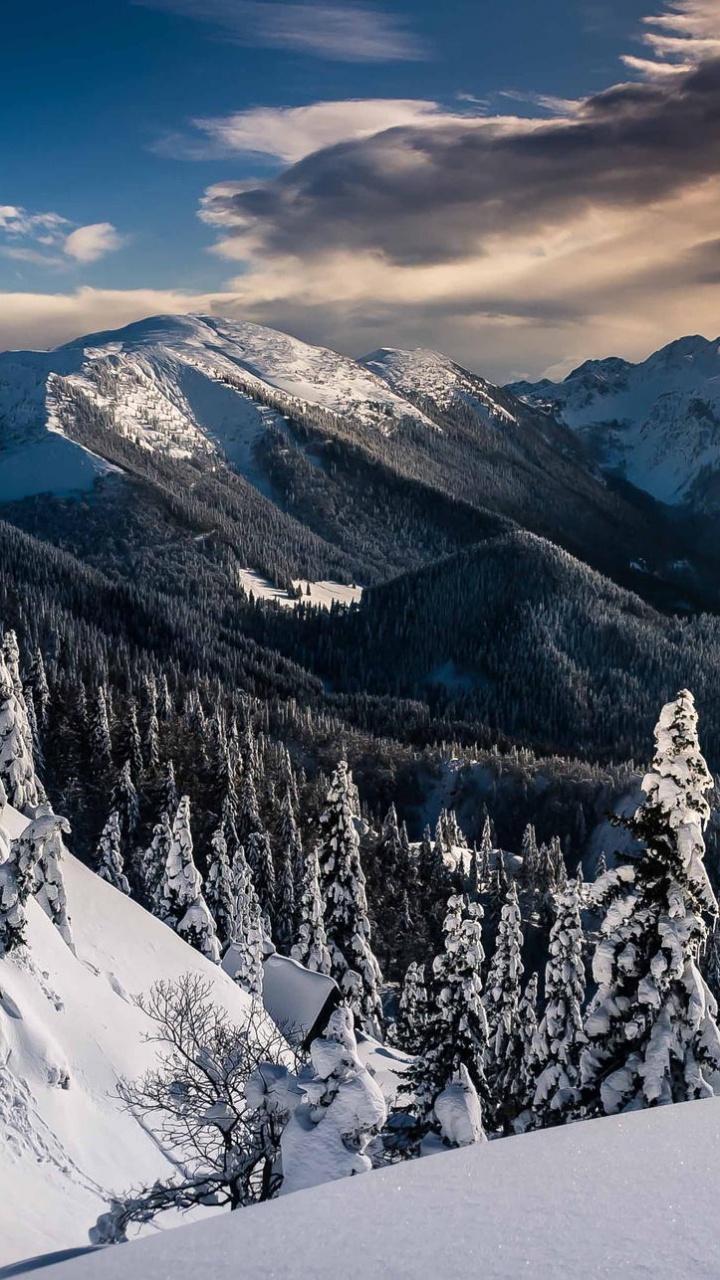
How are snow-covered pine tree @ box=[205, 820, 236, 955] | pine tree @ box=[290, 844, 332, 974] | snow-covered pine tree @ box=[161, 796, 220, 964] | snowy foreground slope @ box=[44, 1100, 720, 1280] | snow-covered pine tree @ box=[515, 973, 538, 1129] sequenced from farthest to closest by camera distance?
snow-covered pine tree @ box=[205, 820, 236, 955]
snow-covered pine tree @ box=[161, 796, 220, 964]
pine tree @ box=[290, 844, 332, 974]
snow-covered pine tree @ box=[515, 973, 538, 1129]
snowy foreground slope @ box=[44, 1100, 720, 1280]

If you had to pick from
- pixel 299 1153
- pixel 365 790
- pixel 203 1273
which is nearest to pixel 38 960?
pixel 299 1153

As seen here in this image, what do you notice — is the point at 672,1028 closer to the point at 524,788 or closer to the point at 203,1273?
the point at 203,1273

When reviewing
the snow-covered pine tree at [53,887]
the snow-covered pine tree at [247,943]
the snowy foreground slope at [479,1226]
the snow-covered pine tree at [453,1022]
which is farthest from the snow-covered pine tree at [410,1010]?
the snowy foreground slope at [479,1226]

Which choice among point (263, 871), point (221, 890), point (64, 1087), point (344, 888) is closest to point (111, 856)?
point (221, 890)

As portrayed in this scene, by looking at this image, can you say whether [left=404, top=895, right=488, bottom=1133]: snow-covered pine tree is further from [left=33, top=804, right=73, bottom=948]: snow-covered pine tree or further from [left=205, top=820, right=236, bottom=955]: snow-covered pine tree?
[left=205, top=820, right=236, bottom=955]: snow-covered pine tree

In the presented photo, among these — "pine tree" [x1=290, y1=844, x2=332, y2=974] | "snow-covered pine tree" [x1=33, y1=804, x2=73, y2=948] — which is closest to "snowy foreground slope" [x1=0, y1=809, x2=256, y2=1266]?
"snow-covered pine tree" [x1=33, y1=804, x2=73, y2=948]

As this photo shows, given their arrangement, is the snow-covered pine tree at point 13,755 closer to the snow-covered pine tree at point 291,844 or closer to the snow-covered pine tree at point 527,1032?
the snow-covered pine tree at point 527,1032
